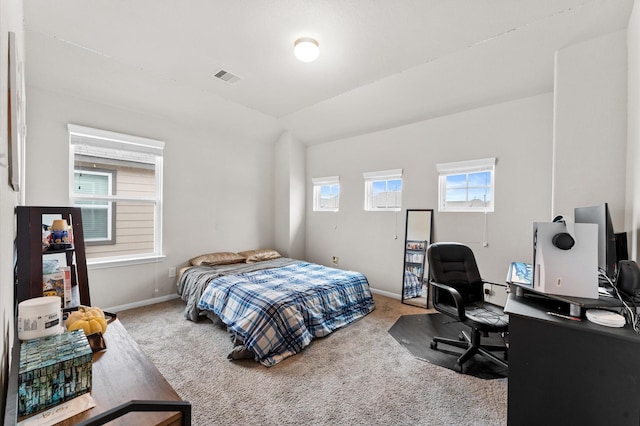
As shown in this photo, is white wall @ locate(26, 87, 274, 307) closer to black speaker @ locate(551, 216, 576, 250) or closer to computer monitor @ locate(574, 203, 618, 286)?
black speaker @ locate(551, 216, 576, 250)

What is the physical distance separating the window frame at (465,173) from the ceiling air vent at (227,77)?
2693mm

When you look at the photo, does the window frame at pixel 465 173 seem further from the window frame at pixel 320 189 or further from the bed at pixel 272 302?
the window frame at pixel 320 189

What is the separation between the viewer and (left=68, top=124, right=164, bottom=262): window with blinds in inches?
126

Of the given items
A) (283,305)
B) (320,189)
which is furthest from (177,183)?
(283,305)

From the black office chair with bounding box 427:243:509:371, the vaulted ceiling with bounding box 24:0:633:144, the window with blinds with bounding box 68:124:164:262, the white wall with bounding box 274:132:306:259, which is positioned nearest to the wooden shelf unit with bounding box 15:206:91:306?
the vaulted ceiling with bounding box 24:0:633:144

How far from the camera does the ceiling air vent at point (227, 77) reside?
119 inches

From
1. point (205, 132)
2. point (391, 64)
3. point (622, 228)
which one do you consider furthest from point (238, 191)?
point (622, 228)

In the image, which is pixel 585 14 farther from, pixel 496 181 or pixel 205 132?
pixel 205 132

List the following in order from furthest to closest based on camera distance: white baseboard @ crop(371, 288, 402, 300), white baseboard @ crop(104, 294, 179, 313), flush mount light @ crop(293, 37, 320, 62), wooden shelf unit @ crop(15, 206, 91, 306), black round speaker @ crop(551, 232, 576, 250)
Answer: white baseboard @ crop(371, 288, 402, 300)
white baseboard @ crop(104, 294, 179, 313)
flush mount light @ crop(293, 37, 320, 62)
black round speaker @ crop(551, 232, 576, 250)
wooden shelf unit @ crop(15, 206, 91, 306)

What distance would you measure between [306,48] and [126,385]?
98.9 inches

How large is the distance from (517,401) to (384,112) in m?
3.35

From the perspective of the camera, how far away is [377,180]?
4258 millimetres

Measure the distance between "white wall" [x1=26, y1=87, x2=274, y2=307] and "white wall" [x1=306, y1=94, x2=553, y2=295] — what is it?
3.40 feet

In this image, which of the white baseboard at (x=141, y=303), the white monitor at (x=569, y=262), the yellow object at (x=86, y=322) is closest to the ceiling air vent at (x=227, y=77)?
the yellow object at (x=86, y=322)
